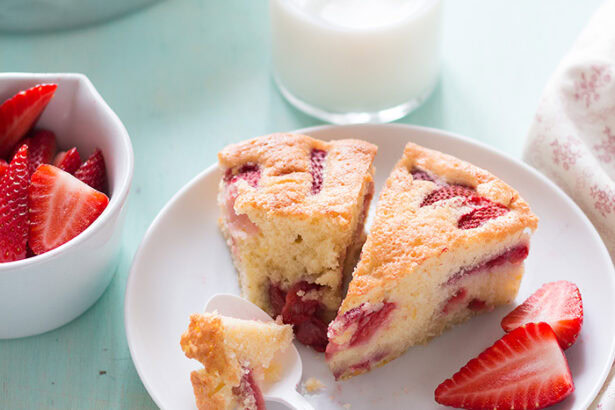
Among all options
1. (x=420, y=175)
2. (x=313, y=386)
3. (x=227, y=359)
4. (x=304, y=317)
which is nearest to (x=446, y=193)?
(x=420, y=175)

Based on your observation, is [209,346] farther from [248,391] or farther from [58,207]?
[58,207]

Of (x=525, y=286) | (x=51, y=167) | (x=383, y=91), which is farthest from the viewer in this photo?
(x=383, y=91)

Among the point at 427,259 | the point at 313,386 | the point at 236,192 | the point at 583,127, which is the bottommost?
the point at 313,386

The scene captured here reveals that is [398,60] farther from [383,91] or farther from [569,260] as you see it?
[569,260]

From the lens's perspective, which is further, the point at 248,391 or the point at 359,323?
the point at 359,323

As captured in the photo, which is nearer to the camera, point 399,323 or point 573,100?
point 399,323

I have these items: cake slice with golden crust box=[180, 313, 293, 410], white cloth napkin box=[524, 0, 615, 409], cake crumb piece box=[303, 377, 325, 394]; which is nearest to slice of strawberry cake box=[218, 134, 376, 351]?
cake crumb piece box=[303, 377, 325, 394]

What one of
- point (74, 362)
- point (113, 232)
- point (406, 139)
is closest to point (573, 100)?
point (406, 139)

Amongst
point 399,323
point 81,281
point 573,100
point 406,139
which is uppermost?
point 573,100
